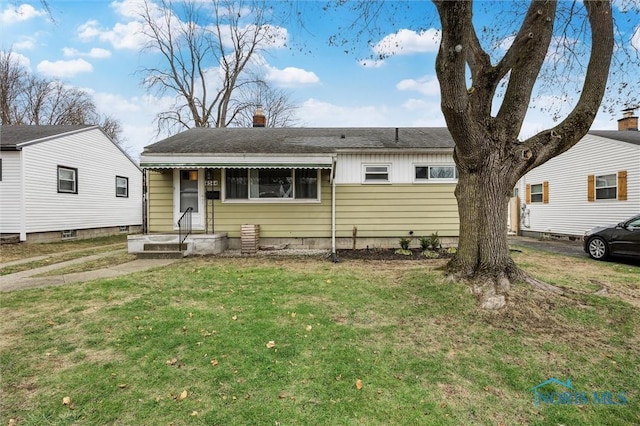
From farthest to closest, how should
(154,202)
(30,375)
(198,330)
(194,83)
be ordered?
(194,83)
(154,202)
(198,330)
(30,375)

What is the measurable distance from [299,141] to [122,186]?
12.0 metres

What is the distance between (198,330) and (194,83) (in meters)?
24.7

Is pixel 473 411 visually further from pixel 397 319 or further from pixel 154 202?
pixel 154 202

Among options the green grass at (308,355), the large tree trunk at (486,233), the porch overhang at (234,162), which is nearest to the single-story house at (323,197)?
the porch overhang at (234,162)

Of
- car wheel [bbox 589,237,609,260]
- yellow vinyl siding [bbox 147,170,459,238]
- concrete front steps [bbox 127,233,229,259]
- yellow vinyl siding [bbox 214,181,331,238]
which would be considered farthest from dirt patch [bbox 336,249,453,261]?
car wheel [bbox 589,237,609,260]

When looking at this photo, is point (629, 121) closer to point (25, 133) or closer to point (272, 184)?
point (272, 184)

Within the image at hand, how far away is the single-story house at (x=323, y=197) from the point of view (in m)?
9.83

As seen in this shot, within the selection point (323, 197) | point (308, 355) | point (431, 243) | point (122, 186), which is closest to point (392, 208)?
point (431, 243)

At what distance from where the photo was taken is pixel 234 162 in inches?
344

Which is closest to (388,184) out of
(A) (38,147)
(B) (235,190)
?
(B) (235,190)

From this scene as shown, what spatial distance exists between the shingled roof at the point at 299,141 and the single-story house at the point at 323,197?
0.21 feet

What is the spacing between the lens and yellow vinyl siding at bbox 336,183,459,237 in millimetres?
10094

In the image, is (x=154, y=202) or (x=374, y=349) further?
(x=154, y=202)

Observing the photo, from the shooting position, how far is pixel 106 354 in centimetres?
327
